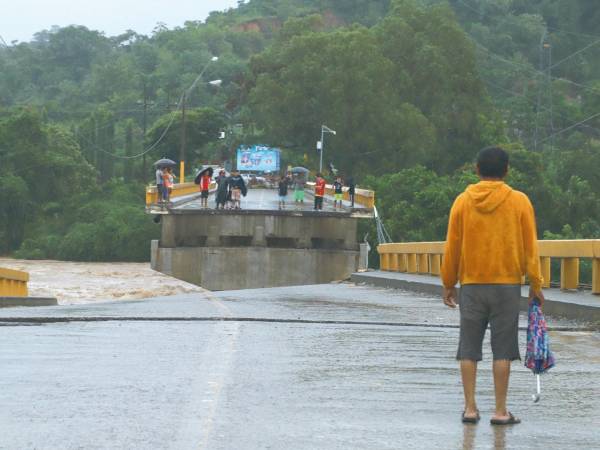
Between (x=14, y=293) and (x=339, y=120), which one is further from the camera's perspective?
(x=339, y=120)

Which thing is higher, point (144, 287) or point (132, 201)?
point (132, 201)

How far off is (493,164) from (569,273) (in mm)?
12149

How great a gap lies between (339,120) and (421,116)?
6339 mm

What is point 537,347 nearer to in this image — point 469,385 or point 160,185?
point 469,385

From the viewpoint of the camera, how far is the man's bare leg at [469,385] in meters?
7.80

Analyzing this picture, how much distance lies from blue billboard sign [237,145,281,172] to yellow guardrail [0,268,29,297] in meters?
84.4

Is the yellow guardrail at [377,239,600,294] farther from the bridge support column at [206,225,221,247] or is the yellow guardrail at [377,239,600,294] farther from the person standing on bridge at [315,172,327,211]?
the bridge support column at [206,225,221,247]

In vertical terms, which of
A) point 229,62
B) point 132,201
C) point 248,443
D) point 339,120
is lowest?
point 248,443

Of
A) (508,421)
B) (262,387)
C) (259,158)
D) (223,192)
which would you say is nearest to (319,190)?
(223,192)

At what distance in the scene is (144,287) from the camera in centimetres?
5050

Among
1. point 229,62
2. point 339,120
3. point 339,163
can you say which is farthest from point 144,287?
point 229,62

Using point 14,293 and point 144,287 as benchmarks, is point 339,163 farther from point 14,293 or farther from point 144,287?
point 14,293

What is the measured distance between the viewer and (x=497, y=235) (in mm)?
8016

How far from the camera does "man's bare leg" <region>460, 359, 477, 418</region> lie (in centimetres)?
780
